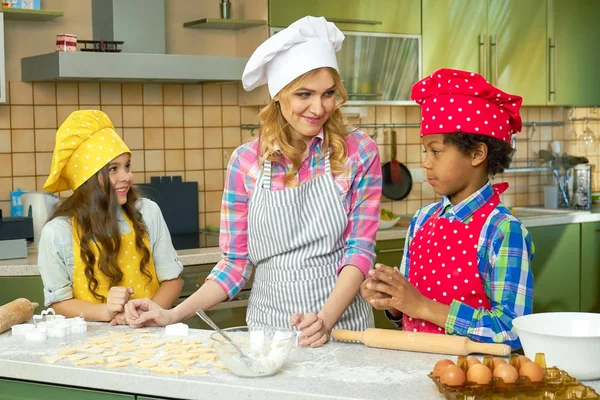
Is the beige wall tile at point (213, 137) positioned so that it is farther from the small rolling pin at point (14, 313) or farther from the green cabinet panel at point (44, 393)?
the green cabinet panel at point (44, 393)

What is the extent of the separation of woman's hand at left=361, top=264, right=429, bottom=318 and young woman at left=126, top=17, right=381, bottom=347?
238 mm

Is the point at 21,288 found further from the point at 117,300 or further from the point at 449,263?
the point at 449,263

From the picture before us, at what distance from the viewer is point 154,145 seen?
4039 mm

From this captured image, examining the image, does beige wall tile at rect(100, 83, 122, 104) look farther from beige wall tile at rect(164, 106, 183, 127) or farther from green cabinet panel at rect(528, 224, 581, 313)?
green cabinet panel at rect(528, 224, 581, 313)

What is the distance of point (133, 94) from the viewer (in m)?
3.96

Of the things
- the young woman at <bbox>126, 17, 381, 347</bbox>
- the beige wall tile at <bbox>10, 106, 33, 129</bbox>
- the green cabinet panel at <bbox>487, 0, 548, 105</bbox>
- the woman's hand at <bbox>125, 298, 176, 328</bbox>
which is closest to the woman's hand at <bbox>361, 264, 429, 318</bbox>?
the young woman at <bbox>126, 17, 381, 347</bbox>

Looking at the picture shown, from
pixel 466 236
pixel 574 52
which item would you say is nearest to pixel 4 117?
pixel 466 236

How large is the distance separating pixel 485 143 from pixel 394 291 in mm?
412

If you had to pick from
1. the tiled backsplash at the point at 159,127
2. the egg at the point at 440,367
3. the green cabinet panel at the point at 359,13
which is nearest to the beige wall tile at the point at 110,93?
the tiled backsplash at the point at 159,127

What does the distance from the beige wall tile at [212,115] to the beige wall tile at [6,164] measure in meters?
0.91

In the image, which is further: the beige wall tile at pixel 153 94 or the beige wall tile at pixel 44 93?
the beige wall tile at pixel 153 94

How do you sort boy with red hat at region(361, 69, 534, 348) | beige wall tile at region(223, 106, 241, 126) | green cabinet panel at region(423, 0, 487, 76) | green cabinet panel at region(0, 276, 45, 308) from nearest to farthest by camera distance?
boy with red hat at region(361, 69, 534, 348) < green cabinet panel at region(0, 276, 45, 308) < beige wall tile at region(223, 106, 241, 126) < green cabinet panel at region(423, 0, 487, 76)

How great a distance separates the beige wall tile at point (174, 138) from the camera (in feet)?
13.4

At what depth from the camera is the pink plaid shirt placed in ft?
7.05
